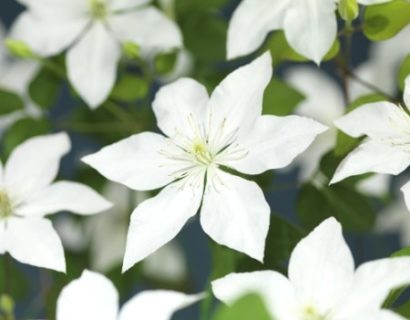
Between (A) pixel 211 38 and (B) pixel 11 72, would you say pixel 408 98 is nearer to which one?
(A) pixel 211 38

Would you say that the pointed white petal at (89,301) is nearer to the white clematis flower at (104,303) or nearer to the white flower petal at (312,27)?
the white clematis flower at (104,303)

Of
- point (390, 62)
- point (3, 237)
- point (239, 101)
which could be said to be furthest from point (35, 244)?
point (390, 62)

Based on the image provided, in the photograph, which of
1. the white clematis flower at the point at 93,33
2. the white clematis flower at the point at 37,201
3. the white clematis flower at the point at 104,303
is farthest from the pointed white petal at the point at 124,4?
the white clematis flower at the point at 104,303

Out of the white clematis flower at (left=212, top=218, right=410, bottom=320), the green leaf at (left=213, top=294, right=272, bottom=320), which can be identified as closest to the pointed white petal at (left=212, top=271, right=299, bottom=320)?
the white clematis flower at (left=212, top=218, right=410, bottom=320)

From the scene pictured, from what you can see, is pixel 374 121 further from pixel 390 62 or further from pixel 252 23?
pixel 390 62

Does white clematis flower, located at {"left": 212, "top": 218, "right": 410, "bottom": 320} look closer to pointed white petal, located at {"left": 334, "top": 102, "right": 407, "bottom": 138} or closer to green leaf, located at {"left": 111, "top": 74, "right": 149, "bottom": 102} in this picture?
pointed white petal, located at {"left": 334, "top": 102, "right": 407, "bottom": 138}

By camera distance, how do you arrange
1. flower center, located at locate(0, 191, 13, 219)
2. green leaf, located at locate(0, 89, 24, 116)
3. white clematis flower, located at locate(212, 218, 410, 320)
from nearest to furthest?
1. white clematis flower, located at locate(212, 218, 410, 320)
2. flower center, located at locate(0, 191, 13, 219)
3. green leaf, located at locate(0, 89, 24, 116)

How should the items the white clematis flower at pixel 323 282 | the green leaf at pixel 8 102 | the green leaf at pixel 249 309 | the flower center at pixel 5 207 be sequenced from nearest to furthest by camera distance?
the green leaf at pixel 249 309
the white clematis flower at pixel 323 282
the flower center at pixel 5 207
the green leaf at pixel 8 102
